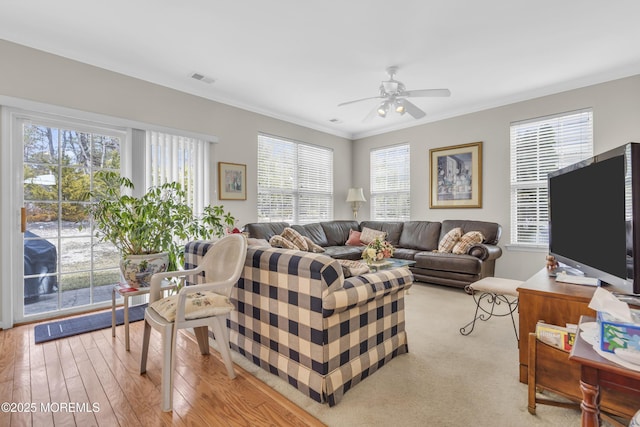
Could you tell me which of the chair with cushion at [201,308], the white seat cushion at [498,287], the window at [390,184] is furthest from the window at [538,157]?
the chair with cushion at [201,308]

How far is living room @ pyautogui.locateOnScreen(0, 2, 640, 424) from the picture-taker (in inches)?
115

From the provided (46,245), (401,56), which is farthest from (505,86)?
(46,245)

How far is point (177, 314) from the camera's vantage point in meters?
1.76

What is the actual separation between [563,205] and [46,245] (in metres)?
4.66

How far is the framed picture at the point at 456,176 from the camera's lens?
4.91m

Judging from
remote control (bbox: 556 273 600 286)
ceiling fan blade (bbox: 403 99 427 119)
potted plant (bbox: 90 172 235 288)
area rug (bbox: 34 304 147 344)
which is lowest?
area rug (bbox: 34 304 147 344)

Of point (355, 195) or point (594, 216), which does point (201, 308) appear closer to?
point (594, 216)

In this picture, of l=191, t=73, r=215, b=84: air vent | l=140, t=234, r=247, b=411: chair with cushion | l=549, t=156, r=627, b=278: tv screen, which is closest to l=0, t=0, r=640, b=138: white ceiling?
l=191, t=73, r=215, b=84: air vent

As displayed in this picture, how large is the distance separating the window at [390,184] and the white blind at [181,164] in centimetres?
348

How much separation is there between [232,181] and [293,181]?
1360 millimetres

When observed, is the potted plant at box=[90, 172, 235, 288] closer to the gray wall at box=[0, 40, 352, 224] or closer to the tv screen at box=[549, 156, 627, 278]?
the gray wall at box=[0, 40, 352, 224]

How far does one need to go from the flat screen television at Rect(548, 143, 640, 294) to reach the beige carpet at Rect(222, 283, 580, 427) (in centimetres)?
81

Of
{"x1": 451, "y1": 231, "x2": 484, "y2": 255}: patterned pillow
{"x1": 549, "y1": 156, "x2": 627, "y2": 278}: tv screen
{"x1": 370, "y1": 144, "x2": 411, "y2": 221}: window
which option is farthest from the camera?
{"x1": 370, "y1": 144, "x2": 411, "y2": 221}: window

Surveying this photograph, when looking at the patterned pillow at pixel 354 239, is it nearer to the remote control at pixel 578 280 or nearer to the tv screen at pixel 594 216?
the tv screen at pixel 594 216
